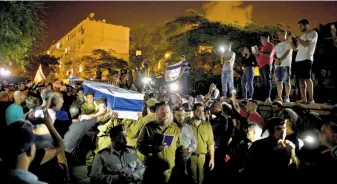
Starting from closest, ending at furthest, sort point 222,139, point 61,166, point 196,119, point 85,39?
1. point 61,166
2. point 196,119
3. point 222,139
4. point 85,39

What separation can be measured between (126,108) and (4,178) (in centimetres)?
477

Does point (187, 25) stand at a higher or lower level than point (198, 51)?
higher

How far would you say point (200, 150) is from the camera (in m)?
5.71

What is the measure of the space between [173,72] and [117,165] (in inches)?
329

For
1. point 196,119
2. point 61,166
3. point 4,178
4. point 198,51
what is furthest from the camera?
point 198,51

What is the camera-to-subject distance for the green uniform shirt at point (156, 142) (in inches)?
185

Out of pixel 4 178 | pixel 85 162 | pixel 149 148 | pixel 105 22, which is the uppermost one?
pixel 105 22

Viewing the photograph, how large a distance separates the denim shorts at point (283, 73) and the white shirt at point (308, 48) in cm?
83

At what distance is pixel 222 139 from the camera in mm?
6562

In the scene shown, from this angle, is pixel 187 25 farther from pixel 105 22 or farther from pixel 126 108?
pixel 105 22

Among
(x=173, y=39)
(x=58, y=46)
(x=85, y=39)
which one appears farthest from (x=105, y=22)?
(x=173, y=39)

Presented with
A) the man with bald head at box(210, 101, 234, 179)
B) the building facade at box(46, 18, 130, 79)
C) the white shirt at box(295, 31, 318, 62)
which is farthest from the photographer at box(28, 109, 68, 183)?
the building facade at box(46, 18, 130, 79)

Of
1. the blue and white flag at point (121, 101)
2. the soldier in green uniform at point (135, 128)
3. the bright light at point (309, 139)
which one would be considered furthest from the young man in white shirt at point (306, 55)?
the blue and white flag at point (121, 101)

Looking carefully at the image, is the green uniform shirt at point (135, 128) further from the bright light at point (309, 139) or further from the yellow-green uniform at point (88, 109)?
the bright light at point (309, 139)
